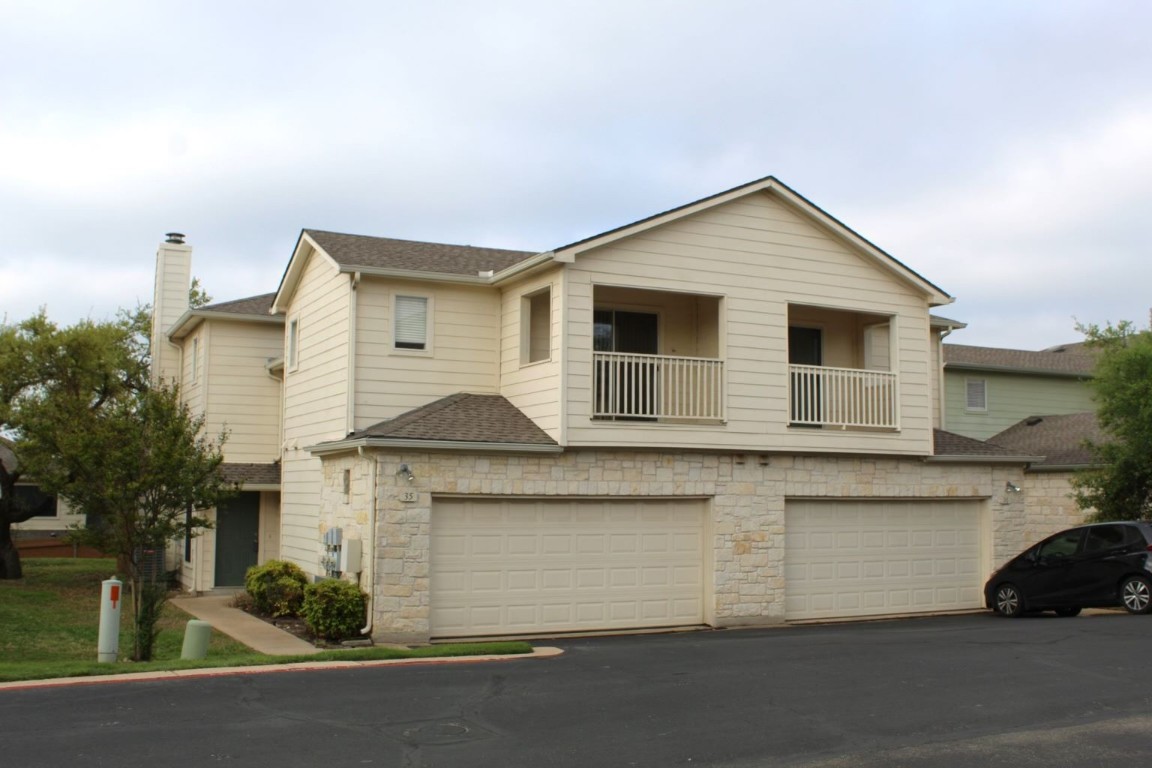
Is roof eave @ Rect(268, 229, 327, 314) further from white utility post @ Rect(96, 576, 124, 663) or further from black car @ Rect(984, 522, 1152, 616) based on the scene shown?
black car @ Rect(984, 522, 1152, 616)

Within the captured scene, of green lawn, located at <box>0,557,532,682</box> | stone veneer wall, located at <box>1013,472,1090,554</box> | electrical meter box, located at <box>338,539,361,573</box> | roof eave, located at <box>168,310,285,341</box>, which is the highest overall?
roof eave, located at <box>168,310,285,341</box>

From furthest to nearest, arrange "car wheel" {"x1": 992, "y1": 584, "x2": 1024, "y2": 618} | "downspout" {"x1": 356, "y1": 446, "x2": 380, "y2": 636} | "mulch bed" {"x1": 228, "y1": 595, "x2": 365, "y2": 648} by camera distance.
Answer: "car wheel" {"x1": 992, "y1": 584, "x2": 1024, "y2": 618} < "downspout" {"x1": 356, "y1": 446, "x2": 380, "y2": 636} < "mulch bed" {"x1": 228, "y1": 595, "x2": 365, "y2": 648}

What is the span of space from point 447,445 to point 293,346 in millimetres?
7243

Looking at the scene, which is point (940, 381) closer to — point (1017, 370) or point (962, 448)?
point (962, 448)

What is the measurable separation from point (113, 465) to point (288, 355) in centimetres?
831

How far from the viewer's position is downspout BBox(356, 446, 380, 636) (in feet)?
52.6

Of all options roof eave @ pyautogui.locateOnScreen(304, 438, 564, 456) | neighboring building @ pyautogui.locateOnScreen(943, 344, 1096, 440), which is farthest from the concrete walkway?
neighboring building @ pyautogui.locateOnScreen(943, 344, 1096, 440)

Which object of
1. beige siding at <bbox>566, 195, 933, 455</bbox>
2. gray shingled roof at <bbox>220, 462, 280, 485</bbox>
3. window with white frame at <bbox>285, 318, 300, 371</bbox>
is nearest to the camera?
beige siding at <bbox>566, 195, 933, 455</bbox>

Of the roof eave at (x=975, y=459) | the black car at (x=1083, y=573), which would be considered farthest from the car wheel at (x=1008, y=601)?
the roof eave at (x=975, y=459)

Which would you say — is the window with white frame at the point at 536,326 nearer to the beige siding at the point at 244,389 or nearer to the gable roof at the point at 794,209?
the gable roof at the point at 794,209

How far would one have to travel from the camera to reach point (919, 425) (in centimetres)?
2023

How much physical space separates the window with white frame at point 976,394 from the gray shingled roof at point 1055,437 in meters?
0.93

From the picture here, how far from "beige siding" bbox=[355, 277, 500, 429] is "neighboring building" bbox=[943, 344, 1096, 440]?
14.8 meters

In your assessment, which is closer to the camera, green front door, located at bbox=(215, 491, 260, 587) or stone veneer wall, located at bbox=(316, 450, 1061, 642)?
stone veneer wall, located at bbox=(316, 450, 1061, 642)
